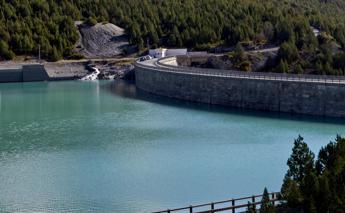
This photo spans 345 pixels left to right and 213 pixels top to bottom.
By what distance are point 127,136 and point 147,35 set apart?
45.7 m

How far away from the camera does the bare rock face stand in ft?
259

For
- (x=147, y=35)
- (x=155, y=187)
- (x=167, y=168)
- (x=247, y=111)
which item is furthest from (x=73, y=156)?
(x=147, y=35)

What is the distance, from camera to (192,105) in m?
50.6

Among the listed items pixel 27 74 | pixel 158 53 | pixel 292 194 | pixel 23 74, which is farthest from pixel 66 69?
pixel 292 194

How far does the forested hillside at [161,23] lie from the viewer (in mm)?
76000

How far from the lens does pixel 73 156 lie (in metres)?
31.4

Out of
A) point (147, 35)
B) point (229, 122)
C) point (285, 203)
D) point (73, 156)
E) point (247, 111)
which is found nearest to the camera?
point (285, 203)

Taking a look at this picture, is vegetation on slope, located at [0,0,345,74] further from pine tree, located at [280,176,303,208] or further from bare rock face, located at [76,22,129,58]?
pine tree, located at [280,176,303,208]

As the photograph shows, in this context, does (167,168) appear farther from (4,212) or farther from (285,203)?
(285,203)

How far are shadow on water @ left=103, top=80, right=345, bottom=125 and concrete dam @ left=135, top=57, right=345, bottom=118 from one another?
2.38 ft

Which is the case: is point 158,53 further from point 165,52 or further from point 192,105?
point 192,105

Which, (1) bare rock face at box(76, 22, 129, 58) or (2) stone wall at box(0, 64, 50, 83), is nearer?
(2) stone wall at box(0, 64, 50, 83)

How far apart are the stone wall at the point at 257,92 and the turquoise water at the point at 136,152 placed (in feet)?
5.75

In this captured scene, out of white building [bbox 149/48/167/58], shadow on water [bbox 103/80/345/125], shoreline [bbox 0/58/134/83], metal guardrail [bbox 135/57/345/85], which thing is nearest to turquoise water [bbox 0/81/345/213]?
shadow on water [bbox 103/80/345/125]
